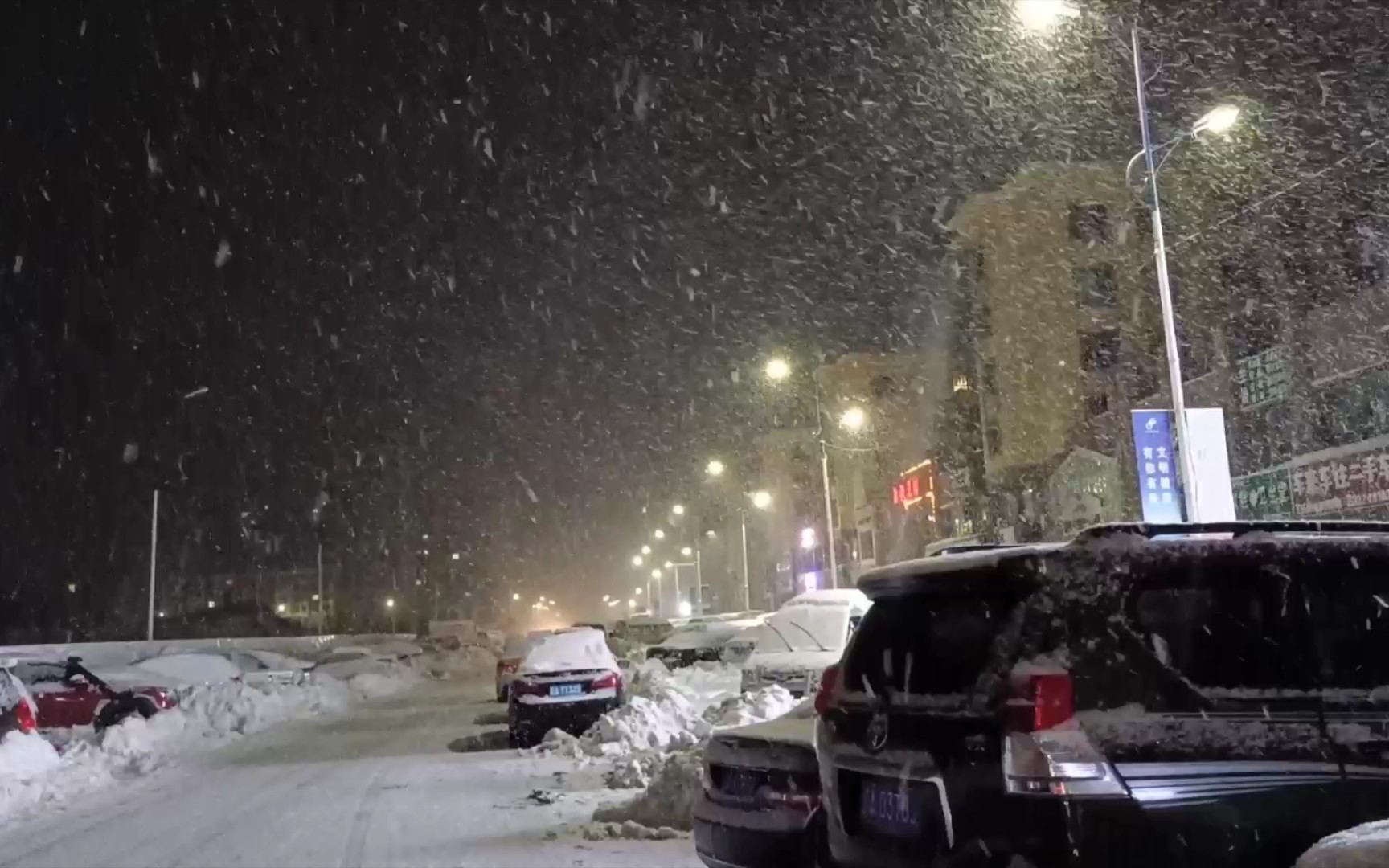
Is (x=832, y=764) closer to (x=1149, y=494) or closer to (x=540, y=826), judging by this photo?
(x=540, y=826)

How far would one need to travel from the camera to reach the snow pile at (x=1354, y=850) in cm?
298

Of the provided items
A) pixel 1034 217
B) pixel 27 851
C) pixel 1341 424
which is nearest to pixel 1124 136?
pixel 1034 217

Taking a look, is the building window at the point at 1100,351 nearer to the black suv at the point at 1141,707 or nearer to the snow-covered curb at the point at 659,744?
the snow-covered curb at the point at 659,744

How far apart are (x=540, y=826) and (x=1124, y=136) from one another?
32248 mm

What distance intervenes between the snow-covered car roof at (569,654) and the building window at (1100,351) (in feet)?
74.2

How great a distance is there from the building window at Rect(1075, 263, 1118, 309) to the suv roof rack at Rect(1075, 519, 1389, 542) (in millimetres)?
33034

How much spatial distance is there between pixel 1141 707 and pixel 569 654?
14399mm

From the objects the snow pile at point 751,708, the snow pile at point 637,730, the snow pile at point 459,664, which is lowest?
the snow pile at point 459,664

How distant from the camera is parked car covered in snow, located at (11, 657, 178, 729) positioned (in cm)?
A: 2020

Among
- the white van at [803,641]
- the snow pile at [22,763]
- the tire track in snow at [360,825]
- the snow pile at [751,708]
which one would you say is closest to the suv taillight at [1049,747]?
the tire track in snow at [360,825]

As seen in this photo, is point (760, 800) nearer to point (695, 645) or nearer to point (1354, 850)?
point (1354, 850)

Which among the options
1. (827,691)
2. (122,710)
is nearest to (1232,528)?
(827,691)

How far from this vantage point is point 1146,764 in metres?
3.83

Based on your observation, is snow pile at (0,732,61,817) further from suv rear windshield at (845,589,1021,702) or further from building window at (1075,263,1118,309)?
building window at (1075,263,1118,309)
